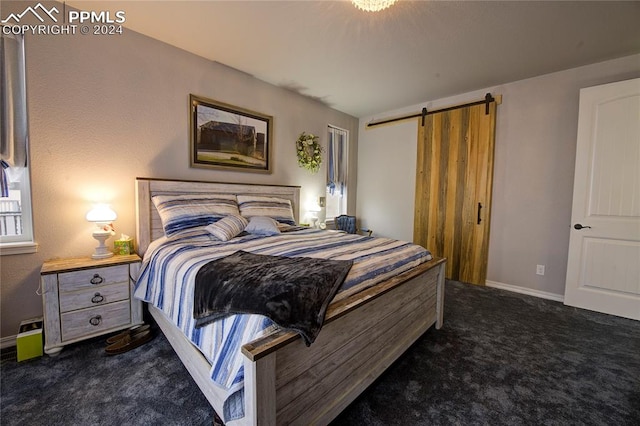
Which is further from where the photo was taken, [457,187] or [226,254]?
[457,187]

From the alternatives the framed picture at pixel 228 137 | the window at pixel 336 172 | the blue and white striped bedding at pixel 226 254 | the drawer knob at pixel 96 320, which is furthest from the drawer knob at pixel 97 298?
the window at pixel 336 172

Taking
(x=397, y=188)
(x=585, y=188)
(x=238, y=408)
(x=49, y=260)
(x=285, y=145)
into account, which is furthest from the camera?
(x=397, y=188)

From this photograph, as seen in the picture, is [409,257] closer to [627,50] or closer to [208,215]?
[208,215]

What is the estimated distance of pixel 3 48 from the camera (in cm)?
189

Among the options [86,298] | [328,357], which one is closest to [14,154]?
[86,298]

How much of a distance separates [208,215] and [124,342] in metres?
1.15

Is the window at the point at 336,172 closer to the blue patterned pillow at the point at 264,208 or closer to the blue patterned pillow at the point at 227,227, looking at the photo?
the blue patterned pillow at the point at 264,208

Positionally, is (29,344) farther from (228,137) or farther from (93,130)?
(228,137)

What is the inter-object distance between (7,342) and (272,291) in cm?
231

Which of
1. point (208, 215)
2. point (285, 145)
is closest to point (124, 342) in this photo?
point (208, 215)

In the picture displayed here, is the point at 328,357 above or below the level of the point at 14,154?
below

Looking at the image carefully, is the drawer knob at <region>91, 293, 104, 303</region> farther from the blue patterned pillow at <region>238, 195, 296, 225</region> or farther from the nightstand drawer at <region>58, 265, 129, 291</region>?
the blue patterned pillow at <region>238, 195, 296, 225</region>

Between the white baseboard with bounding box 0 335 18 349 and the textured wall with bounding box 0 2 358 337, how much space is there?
35 mm

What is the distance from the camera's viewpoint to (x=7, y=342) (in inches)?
76.1
